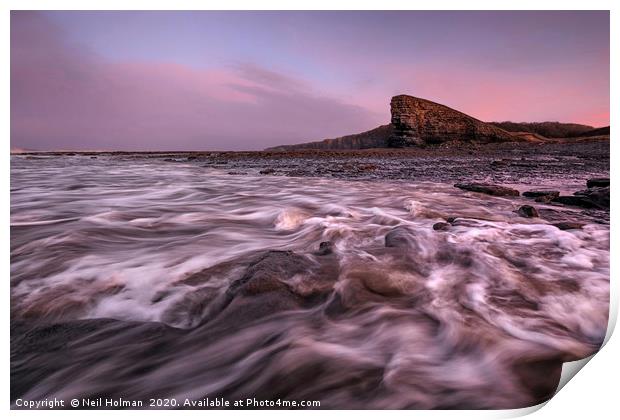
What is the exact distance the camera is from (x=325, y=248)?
2.79 metres

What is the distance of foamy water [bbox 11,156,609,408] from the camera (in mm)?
1611

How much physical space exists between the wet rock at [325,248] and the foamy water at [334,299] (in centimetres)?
8

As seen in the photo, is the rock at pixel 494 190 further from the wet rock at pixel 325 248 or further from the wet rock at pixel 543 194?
the wet rock at pixel 325 248

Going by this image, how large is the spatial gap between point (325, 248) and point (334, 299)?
74 centimetres

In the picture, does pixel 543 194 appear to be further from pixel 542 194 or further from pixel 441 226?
pixel 441 226

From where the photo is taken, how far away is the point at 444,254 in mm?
2674

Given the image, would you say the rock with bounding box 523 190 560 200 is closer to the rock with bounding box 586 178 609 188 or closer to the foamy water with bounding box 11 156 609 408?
the rock with bounding box 586 178 609 188

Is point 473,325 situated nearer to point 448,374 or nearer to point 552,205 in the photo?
point 448,374

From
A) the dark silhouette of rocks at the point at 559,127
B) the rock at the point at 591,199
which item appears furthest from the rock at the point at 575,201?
the dark silhouette of rocks at the point at 559,127

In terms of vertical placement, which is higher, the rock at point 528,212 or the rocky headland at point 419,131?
the rocky headland at point 419,131

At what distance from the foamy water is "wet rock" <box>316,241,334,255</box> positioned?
3.3 inches

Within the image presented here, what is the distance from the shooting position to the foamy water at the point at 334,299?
1.61 m

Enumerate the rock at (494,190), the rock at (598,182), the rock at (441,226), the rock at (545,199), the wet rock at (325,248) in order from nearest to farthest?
A: 1. the wet rock at (325,248)
2. the rock at (441,226)
3. the rock at (598,182)
4. the rock at (545,199)
5. the rock at (494,190)
